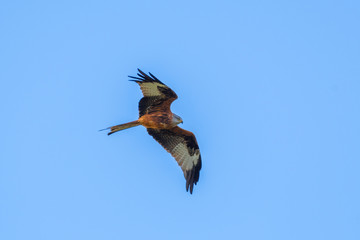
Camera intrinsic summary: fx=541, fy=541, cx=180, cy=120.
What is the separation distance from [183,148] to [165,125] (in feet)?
3.38

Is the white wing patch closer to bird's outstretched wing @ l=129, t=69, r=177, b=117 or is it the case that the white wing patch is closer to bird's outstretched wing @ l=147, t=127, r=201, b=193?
bird's outstretched wing @ l=147, t=127, r=201, b=193

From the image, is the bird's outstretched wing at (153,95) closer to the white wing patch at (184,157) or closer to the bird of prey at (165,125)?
the bird of prey at (165,125)

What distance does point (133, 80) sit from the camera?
40.1 feet

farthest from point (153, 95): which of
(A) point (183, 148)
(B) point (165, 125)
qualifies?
(A) point (183, 148)

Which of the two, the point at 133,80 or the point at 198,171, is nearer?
the point at 133,80

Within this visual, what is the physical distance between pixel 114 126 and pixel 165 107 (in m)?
1.33

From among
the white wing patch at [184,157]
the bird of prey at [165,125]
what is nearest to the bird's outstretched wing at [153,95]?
the bird of prey at [165,125]

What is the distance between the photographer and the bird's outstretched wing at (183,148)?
1306 cm

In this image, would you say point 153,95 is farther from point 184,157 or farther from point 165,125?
point 184,157

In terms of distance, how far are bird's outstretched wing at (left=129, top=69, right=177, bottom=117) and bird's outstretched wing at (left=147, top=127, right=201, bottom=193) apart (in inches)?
28.2

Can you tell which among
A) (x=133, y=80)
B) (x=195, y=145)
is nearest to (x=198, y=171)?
(x=195, y=145)

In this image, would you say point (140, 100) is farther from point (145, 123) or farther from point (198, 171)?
point (198, 171)

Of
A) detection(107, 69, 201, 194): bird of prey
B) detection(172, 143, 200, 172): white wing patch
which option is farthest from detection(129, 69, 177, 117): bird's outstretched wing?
detection(172, 143, 200, 172): white wing patch

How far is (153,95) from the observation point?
40.8 feet
